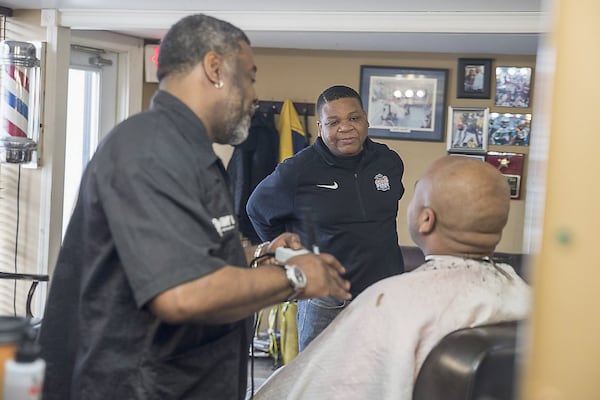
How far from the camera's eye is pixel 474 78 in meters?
5.73

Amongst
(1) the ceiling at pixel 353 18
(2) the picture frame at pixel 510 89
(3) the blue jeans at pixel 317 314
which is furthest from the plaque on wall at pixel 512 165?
(3) the blue jeans at pixel 317 314

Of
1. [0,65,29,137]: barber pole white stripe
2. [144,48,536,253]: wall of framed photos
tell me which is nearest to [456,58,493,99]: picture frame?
[144,48,536,253]: wall of framed photos

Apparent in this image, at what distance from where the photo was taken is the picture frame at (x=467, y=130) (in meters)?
5.74

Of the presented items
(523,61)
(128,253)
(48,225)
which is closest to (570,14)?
(128,253)

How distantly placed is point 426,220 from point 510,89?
3997 mm

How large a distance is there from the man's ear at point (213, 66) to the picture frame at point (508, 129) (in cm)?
418

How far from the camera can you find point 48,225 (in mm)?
5074

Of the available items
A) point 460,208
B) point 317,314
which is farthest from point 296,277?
point 317,314

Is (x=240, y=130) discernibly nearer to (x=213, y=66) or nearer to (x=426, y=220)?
(x=213, y=66)

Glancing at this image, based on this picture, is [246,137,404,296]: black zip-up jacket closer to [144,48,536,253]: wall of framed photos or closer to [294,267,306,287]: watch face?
[294,267,306,287]: watch face

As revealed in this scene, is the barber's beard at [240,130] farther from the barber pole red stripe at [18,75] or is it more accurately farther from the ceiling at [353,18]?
the barber pole red stripe at [18,75]

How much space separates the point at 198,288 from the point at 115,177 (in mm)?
281

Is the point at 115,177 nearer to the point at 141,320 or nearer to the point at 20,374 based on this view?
the point at 141,320

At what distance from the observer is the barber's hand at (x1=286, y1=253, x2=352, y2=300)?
1.82 metres
